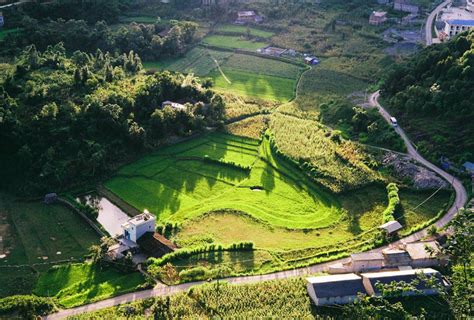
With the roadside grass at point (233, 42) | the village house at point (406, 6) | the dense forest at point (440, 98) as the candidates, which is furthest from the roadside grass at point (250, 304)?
the village house at point (406, 6)

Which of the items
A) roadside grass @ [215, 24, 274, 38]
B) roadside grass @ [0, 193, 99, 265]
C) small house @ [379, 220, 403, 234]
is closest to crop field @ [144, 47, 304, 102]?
roadside grass @ [215, 24, 274, 38]

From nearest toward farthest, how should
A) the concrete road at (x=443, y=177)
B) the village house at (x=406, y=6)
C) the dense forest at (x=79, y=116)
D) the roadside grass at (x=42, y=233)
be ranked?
the roadside grass at (x=42, y=233), the concrete road at (x=443, y=177), the dense forest at (x=79, y=116), the village house at (x=406, y=6)

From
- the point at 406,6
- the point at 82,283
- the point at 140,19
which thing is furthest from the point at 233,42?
the point at 82,283

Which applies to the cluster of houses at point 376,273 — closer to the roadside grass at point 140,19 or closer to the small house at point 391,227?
the small house at point 391,227

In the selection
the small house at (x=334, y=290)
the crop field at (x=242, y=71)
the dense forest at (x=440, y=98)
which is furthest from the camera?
the crop field at (x=242, y=71)

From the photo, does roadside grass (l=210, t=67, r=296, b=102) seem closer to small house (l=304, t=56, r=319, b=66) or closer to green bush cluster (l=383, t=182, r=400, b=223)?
small house (l=304, t=56, r=319, b=66)

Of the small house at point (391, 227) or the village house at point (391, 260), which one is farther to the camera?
the small house at point (391, 227)

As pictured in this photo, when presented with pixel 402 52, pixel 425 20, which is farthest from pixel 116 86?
pixel 425 20
